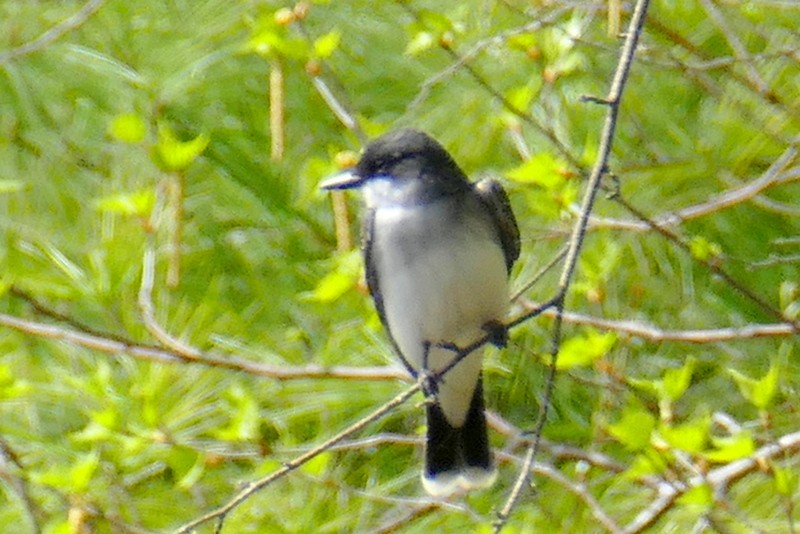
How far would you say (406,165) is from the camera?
65.9 inches

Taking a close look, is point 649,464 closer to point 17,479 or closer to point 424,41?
point 424,41

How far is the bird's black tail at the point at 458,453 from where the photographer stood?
1.77 meters

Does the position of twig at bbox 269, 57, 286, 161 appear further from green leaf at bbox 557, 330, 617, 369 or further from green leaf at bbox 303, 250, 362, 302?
green leaf at bbox 557, 330, 617, 369

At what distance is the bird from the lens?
5.25 feet

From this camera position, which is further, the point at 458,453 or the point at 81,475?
the point at 458,453

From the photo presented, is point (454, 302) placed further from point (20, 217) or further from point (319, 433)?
point (20, 217)

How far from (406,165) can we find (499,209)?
5.3 inches

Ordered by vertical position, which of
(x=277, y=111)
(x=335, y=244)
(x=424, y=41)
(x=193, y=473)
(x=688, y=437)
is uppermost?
(x=424, y=41)

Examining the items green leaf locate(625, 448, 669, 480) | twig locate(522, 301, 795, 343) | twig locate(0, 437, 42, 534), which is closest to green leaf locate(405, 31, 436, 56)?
twig locate(522, 301, 795, 343)

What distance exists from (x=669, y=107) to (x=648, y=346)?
42cm

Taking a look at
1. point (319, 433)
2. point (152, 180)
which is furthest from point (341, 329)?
point (152, 180)

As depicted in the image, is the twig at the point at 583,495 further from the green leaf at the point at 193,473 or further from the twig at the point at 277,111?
the twig at the point at 277,111

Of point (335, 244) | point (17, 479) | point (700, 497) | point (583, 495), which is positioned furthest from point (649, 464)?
point (335, 244)

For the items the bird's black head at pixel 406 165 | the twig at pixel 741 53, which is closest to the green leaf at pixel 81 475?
the bird's black head at pixel 406 165
